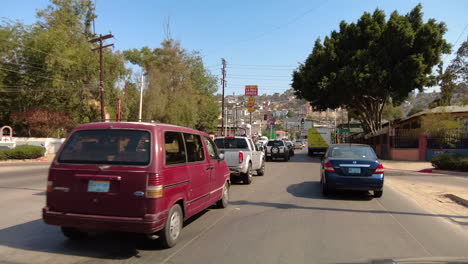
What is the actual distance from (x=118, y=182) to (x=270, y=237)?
2822mm

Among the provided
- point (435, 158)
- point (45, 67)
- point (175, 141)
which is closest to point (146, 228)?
point (175, 141)

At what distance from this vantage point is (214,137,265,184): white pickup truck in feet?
42.7

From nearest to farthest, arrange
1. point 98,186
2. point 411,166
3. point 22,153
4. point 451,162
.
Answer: point 98,186, point 451,162, point 22,153, point 411,166

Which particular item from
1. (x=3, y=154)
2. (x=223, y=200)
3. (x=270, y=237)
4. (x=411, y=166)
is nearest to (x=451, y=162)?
(x=411, y=166)

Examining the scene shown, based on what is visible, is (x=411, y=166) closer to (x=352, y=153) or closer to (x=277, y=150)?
(x=277, y=150)

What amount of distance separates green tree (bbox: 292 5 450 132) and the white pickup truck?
19.0 metres

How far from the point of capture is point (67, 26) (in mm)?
38875

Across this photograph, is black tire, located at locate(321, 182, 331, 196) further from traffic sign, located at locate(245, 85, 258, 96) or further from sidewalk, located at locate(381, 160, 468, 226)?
traffic sign, located at locate(245, 85, 258, 96)

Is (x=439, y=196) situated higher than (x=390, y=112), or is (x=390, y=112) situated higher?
(x=390, y=112)

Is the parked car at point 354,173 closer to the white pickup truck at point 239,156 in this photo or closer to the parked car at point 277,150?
the white pickup truck at point 239,156

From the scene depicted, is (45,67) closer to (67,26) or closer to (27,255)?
(67,26)

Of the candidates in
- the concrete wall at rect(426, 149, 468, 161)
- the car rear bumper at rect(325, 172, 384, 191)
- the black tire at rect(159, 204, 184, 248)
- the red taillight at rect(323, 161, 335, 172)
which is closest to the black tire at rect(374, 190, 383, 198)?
the car rear bumper at rect(325, 172, 384, 191)

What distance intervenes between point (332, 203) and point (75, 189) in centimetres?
679

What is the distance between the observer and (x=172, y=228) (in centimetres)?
559
